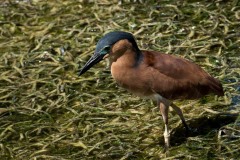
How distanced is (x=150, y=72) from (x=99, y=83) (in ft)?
5.41

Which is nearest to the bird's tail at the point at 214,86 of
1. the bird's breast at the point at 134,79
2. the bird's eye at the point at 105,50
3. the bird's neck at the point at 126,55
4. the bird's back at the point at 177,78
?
the bird's back at the point at 177,78

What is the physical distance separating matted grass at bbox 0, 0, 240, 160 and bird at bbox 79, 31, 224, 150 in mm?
504

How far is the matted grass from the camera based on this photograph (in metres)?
6.77

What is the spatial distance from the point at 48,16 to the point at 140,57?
3575mm

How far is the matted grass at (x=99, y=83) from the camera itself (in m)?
6.77

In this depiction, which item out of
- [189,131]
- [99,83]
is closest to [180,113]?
[189,131]

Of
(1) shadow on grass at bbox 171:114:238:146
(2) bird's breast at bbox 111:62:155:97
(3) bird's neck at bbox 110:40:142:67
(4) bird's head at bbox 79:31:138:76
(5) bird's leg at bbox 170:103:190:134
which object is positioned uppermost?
(4) bird's head at bbox 79:31:138:76

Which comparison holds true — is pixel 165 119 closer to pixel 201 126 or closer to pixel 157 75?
pixel 157 75

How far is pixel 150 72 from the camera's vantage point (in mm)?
6383

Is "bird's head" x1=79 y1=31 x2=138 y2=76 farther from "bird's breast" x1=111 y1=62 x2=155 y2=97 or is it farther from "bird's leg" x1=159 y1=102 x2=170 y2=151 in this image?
"bird's leg" x1=159 y1=102 x2=170 y2=151

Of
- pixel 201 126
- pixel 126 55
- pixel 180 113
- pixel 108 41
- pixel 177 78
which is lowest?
pixel 201 126

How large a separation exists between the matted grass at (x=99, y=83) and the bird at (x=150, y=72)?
504 mm

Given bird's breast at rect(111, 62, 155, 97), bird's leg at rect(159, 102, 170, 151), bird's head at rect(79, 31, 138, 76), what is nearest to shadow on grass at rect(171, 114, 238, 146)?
bird's leg at rect(159, 102, 170, 151)

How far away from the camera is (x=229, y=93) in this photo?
738 centimetres
